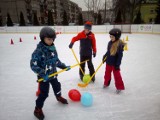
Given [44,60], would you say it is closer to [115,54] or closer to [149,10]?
[115,54]

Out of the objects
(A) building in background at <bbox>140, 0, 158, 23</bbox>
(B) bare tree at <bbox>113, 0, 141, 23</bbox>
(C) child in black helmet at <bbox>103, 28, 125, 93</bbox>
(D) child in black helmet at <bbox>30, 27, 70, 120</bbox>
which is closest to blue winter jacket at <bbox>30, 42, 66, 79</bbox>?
(D) child in black helmet at <bbox>30, 27, 70, 120</bbox>

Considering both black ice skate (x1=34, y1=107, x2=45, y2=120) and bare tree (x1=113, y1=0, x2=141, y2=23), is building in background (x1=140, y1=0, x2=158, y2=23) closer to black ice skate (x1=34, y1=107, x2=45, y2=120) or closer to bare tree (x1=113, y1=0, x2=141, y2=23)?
bare tree (x1=113, y1=0, x2=141, y2=23)

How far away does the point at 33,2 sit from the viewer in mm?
37688

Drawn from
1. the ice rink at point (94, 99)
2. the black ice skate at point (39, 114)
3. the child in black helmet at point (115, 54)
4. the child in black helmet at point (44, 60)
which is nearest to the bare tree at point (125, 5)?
the ice rink at point (94, 99)

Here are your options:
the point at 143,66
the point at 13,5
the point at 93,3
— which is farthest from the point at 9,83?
the point at 13,5

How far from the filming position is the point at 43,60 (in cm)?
195

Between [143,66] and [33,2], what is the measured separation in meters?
39.1

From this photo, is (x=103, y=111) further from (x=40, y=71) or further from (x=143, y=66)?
(x=143, y=66)

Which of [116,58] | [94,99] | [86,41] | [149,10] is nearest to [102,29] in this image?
[86,41]

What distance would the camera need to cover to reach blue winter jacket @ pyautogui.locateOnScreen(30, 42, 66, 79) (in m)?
1.87

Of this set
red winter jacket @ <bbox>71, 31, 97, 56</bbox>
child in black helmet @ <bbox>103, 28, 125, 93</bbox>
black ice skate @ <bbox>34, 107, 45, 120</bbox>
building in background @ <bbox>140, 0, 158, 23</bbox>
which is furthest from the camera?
building in background @ <bbox>140, 0, 158, 23</bbox>

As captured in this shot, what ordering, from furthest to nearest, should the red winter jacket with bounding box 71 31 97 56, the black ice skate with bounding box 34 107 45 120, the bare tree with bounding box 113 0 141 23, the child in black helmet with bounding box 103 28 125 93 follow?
the bare tree with bounding box 113 0 141 23, the red winter jacket with bounding box 71 31 97 56, the child in black helmet with bounding box 103 28 125 93, the black ice skate with bounding box 34 107 45 120

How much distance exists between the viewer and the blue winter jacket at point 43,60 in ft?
6.13

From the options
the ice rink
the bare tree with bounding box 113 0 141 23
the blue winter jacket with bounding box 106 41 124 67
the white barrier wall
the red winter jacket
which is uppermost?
the bare tree with bounding box 113 0 141 23
